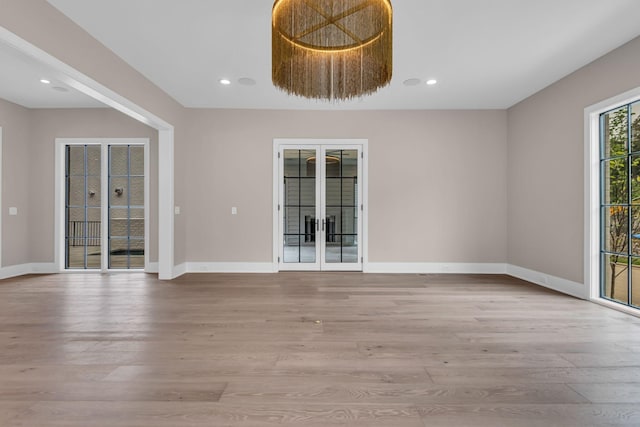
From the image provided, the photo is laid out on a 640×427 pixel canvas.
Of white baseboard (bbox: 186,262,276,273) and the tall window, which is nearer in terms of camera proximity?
the tall window

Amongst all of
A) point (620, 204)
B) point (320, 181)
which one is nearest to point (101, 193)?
point (320, 181)

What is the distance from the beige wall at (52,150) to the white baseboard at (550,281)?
20.2ft

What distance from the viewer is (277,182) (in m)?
5.27

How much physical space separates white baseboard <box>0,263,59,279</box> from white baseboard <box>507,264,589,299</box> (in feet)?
25.8

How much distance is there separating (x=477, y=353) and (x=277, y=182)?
392cm

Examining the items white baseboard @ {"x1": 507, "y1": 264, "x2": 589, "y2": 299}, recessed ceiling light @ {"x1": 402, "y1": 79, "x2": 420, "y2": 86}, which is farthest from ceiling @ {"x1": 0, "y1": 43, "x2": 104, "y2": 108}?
white baseboard @ {"x1": 507, "y1": 264, "x2": 589, "y2": 299}

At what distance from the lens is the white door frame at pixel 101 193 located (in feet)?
17.3

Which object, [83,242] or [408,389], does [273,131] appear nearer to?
[83,242]

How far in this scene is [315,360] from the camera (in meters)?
2.15

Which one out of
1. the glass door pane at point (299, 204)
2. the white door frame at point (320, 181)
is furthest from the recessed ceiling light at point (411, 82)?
the glass door pane at point (299, 204)

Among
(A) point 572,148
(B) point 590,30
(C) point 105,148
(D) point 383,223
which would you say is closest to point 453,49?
(B) point 590,30

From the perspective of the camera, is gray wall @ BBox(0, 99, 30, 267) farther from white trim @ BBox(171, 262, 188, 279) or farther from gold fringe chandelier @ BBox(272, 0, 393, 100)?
gold fringe chandelier @ BBox(272, 0, 393, 100)

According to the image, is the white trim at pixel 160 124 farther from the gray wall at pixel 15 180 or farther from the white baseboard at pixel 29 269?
the gray wall at pixel 15 180

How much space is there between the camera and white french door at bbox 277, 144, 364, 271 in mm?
5340
